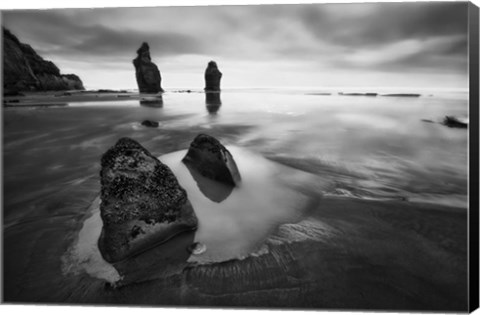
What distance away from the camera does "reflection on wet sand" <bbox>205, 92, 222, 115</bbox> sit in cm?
349

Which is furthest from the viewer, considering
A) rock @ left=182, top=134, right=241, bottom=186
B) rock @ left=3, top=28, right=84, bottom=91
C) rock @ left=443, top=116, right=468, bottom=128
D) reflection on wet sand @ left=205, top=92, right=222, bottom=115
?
reflection on wet sand @ left=205, top=92, right=222, bottom=115

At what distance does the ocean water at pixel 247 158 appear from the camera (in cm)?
241

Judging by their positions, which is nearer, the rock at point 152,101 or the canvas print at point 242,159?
the canvas print at point 242,159

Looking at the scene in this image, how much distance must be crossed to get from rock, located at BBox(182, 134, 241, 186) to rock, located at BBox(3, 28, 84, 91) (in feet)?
6.48

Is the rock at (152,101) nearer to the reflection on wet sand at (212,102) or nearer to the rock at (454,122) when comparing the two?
the reflection on wet sand at (212,102)

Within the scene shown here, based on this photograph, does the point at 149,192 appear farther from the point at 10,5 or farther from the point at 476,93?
the point at 476,93

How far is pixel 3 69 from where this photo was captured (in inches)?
105

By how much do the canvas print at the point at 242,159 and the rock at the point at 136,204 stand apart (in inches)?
0.6

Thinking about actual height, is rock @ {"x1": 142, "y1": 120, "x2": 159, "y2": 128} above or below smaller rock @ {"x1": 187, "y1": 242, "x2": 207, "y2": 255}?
above

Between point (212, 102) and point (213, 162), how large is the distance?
1.21m

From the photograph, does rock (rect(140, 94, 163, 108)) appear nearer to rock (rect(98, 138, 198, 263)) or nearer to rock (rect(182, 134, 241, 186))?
rock (rect(182, 134, 241, 186))

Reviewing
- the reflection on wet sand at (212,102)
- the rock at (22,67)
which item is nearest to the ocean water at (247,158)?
the reflection on wet sand at (212,102)

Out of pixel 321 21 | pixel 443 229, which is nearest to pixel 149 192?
pixel 321 21

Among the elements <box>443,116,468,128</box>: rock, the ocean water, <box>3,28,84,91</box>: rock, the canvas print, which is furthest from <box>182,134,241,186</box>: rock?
<box>443,116,468,128</box>: rock
